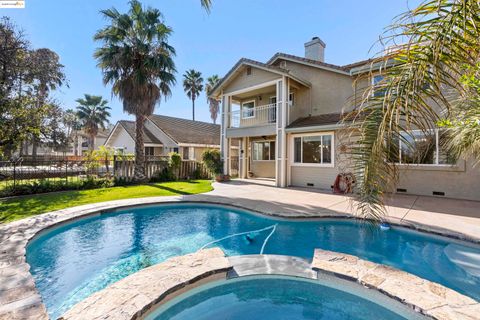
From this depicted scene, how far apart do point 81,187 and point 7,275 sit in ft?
34.8

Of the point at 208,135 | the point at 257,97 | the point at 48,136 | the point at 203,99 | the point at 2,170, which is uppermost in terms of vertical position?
the point at 203,99

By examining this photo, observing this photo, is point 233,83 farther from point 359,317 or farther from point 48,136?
point 359,317

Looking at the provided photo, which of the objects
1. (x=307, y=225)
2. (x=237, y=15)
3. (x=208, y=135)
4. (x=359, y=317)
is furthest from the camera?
(x=208, y=135)

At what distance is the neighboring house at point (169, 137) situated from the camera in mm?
24517

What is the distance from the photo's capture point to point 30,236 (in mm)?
5840

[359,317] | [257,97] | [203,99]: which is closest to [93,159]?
[257,97]

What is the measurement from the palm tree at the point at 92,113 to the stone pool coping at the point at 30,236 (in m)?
34.2

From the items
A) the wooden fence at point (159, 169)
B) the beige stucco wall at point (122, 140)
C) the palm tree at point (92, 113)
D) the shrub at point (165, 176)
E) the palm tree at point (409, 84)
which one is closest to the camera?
the palm tree at point (409, 84)

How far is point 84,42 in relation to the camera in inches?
590

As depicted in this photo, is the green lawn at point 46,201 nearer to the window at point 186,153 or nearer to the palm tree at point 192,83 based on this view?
the window at point 186,153

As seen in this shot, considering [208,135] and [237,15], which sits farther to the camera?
[208,135]

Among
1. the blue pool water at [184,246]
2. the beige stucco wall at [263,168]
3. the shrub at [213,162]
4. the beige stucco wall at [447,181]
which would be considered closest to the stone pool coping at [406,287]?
the blue pool water at [184,246]

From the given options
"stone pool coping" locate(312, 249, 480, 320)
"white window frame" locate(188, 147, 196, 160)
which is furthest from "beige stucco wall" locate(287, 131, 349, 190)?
"white window frame" locate(188, 147, 196, 160)

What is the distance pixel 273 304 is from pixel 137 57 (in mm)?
16311
